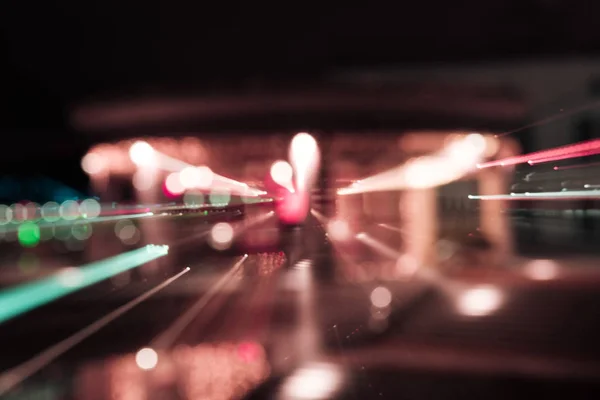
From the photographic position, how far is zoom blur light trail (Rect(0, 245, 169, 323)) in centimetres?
1361

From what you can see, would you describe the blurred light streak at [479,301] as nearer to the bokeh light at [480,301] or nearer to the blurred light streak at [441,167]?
the bokeh light at [480,301]

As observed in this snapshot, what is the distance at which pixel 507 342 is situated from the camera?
8.96m

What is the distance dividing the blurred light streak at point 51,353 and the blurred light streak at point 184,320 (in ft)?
3.32

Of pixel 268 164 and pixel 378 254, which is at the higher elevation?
pixel 268 164

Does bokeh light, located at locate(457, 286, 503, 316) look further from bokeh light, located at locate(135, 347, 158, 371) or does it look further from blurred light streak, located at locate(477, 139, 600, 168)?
blurred light streak, located at locate(477, 139, 600, 168)

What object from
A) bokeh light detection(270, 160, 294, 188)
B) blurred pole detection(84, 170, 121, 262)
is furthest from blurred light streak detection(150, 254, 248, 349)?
bokeh light detection(270, 160, 294, 188)

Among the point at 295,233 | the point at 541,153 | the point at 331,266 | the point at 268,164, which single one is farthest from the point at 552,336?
the point at 268,164

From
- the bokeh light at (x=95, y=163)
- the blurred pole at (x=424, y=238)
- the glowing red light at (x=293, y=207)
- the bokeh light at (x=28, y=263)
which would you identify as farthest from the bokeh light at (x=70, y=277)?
the bokeh light at (x=95, y=163)

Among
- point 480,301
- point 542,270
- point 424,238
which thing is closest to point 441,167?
point 424,238

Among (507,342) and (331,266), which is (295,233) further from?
(507,342)

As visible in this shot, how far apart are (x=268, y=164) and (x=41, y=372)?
36226 millimetres

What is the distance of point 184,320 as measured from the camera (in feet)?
35.7

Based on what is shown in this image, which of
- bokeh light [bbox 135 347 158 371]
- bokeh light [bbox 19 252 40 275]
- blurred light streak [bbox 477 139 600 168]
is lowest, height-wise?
bokeh light [bbox 135 347 158 371]

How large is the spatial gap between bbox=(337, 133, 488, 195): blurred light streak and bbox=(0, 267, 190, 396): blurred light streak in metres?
21.8
